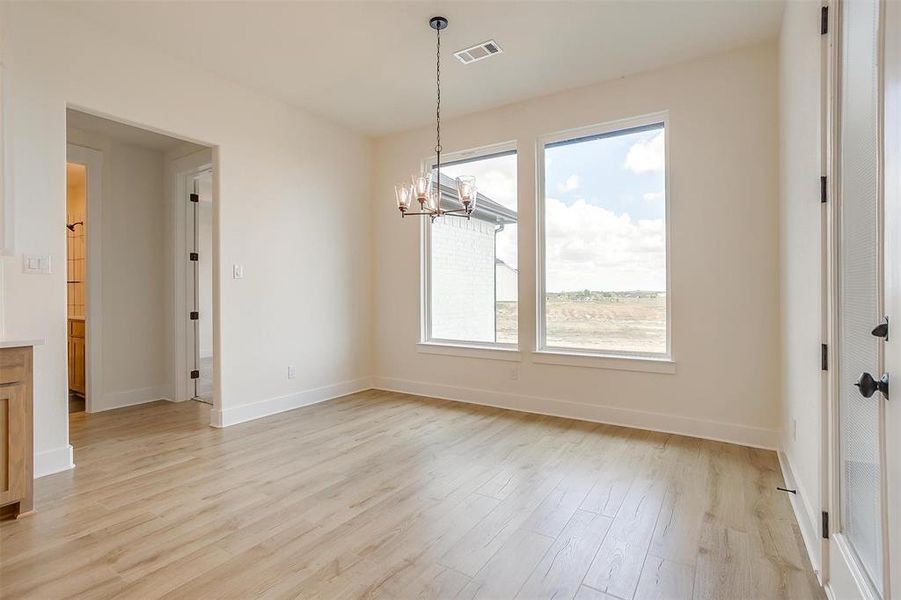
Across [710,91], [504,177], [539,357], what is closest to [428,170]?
[504,177]

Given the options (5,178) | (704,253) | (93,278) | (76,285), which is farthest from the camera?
(76,285)

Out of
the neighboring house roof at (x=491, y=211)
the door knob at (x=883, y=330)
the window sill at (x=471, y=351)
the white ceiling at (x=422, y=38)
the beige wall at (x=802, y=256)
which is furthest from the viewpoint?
the neighboring house roof at (x=491, y=211)

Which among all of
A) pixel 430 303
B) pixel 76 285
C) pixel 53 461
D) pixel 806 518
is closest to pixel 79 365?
pixel 76 285

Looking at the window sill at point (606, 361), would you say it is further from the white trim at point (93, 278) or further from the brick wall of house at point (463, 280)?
the white trim at point (93, 278)

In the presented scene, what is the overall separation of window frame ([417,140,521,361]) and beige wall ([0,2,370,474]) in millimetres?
769

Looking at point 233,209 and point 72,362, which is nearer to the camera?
point 233,209

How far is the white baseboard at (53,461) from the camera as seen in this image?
9.28ft

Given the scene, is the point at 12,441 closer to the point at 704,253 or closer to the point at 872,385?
the point at 872,385

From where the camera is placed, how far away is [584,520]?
2.28 meters

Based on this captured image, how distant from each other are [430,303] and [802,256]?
3.50 metres

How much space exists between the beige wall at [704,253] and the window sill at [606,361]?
0.05m

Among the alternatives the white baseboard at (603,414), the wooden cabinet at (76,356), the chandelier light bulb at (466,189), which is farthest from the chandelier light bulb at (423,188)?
the wooden cabinet at (76,356)

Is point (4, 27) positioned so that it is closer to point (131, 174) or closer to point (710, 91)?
point (131, 174)

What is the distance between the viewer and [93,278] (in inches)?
181
